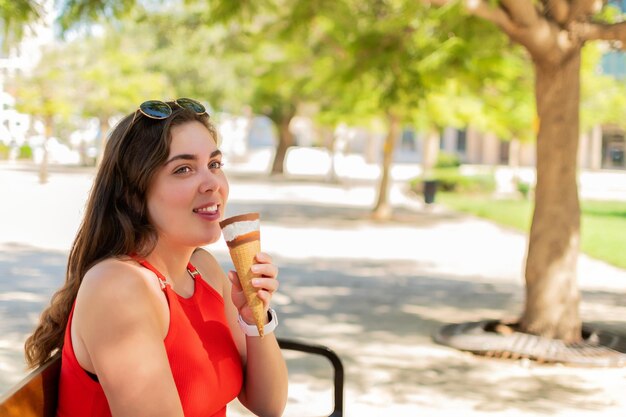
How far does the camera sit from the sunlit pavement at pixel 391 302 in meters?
6.08

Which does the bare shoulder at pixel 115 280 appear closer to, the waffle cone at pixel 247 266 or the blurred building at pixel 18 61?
the waffle cone at pixel 247 266

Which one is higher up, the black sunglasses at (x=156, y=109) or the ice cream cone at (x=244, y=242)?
the black sunglasses at (x=156, y=109)

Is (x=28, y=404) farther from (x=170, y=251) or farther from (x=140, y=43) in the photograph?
(x=140, y=43)

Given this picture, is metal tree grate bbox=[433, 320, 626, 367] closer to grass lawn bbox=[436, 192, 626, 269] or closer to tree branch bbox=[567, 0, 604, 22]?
tree branch bbox=[567, 0, 604, 22]

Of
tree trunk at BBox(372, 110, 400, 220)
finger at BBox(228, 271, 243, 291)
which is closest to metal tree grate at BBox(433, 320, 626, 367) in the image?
finger at BBox(228, 271, 243, 291)

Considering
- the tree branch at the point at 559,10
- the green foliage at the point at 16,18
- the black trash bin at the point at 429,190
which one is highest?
the tree branch at the point at 559,10

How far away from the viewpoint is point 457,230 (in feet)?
63.8

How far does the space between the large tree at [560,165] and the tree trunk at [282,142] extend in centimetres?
3868

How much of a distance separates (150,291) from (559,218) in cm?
587

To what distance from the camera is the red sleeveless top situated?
2314mm

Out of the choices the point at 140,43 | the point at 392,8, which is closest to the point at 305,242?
the point at 392,8

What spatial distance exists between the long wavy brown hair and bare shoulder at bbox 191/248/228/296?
1.38 ft

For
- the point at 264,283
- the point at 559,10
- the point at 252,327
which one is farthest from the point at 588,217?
the point at 264,283

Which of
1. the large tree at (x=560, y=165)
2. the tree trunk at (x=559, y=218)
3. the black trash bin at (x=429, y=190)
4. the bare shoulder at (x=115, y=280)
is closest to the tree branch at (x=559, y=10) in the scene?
the large tree at (x=560, y=165)
